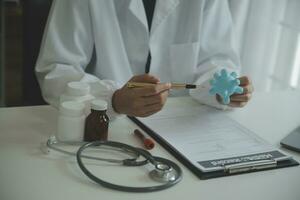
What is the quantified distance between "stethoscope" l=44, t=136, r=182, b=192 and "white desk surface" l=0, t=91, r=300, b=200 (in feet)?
0.04

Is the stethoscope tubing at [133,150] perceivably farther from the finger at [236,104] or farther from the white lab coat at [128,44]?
the finger at [236,104]

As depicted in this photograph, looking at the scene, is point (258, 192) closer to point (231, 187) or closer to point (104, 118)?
point (231, 187)

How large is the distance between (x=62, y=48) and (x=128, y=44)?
10.4 inches

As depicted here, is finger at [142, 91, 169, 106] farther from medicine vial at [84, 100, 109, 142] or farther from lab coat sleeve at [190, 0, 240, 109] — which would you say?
lab coat sleeve at [190, 0, 240, 109]

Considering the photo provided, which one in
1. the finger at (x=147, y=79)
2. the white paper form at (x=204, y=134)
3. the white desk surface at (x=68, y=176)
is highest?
the finger at (x=147, y=79)

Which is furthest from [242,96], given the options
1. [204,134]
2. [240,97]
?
[204,134]

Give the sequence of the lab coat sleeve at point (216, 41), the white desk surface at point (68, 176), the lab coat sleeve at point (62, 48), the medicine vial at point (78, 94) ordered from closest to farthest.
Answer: the white desk surface at point (68, 176), the medicine vial at point (78, 94), the lab coat sleeve at point (62, 48), the lab coat sleeve at point (216, 41)

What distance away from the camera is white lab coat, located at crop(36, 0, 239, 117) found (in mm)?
1254

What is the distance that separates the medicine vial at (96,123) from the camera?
1002 mm

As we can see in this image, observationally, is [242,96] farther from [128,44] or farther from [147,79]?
[128,44]

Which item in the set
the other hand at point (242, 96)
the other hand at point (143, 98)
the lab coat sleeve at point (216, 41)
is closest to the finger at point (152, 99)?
the other hand at point (143, 98)

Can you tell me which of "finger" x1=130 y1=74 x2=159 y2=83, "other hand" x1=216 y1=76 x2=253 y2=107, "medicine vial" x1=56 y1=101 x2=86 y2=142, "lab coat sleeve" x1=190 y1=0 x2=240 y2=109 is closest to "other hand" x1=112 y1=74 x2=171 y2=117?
"finger" x1=130 y1=74 x2=159 y2=83

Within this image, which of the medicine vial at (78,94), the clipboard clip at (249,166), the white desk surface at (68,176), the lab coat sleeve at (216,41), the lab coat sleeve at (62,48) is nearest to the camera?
the white desk surface at (68,176)

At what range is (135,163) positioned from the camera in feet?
3.08
